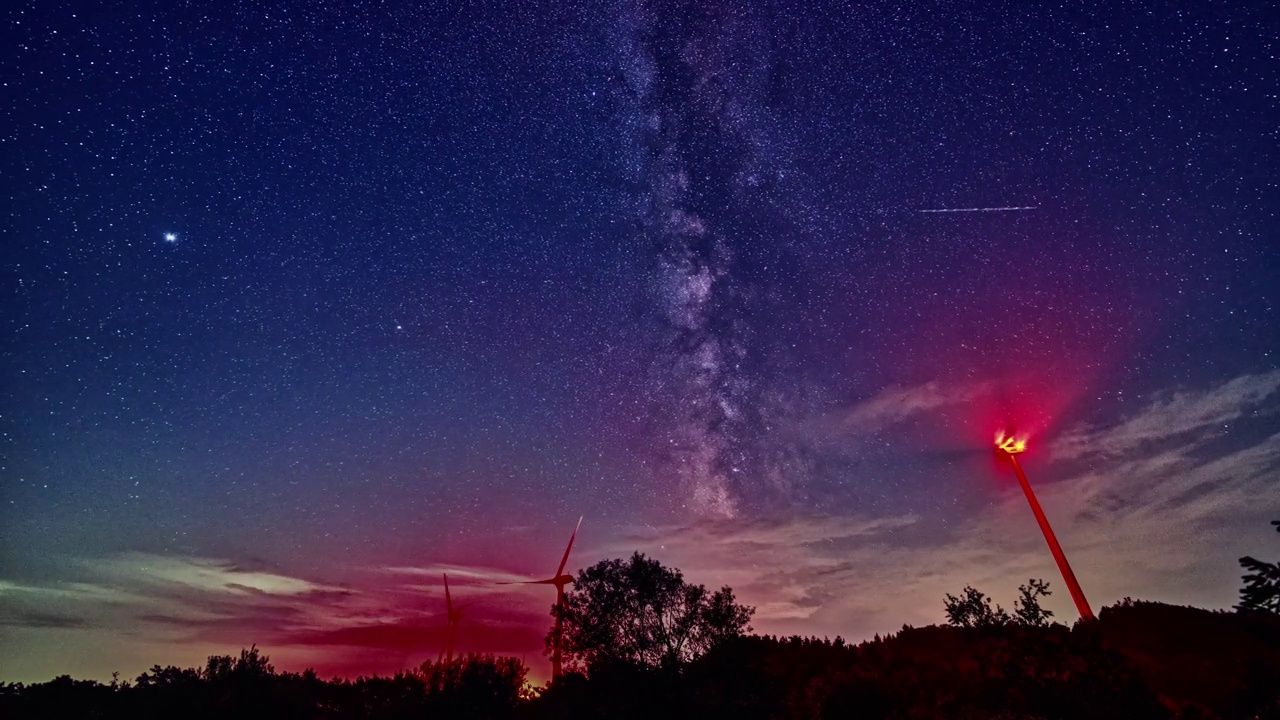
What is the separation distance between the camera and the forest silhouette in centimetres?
1459

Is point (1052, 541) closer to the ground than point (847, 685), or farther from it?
farther from it

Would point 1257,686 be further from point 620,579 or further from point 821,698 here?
point 620,579

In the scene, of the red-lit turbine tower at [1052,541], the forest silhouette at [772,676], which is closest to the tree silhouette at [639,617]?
the forest silhouette at [772,676]

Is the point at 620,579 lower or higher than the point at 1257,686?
higher

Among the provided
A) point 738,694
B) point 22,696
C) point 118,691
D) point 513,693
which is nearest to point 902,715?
point 738,694

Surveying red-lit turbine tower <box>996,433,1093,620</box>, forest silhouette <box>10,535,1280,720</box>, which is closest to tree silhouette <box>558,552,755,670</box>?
forest silhouette <box>10,535,1280,720</box>

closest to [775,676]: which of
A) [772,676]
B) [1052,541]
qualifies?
[772,676]

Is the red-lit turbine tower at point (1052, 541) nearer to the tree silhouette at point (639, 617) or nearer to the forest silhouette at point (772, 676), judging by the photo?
the forest silhouette at point (772, 676)

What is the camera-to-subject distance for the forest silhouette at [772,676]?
47.9ft

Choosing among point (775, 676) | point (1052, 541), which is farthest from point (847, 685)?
point (1052, 541)

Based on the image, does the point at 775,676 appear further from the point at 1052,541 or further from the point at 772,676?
the point at 1052,541

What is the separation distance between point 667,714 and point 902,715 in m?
9.61

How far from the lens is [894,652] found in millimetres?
35344

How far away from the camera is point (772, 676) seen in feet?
80.4
